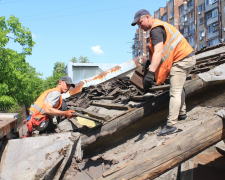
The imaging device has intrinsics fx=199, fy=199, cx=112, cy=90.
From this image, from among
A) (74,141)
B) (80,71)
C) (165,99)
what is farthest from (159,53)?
(80,71)

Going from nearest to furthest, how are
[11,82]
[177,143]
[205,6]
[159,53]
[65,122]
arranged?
[177,143]
[159,53]
[65,122]
[11,82]
[205,6]

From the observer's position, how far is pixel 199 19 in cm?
3922

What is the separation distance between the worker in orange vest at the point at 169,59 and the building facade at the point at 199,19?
32.8m

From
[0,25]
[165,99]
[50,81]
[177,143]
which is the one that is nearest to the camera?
[177,143]

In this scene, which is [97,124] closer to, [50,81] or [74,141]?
[74,141]

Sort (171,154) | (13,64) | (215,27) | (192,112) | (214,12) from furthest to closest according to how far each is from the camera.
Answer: (214,12), (215,27), (13,64), (192,112), (171,154)

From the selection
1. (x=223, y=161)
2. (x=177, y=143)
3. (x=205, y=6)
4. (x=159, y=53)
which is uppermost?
(x=205, y=6)

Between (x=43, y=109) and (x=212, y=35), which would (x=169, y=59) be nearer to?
(x=43, y=109)

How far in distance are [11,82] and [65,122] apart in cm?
1052

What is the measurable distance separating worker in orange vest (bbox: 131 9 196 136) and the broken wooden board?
5.95ft

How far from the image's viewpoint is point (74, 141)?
3.81 meters

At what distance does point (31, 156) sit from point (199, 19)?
141 ft

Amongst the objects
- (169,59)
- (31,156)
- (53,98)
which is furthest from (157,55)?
(31,156)

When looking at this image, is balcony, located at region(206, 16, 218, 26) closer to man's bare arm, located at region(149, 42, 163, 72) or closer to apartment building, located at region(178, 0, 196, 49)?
apartment building, located at region(178, 0, 196, 49)
